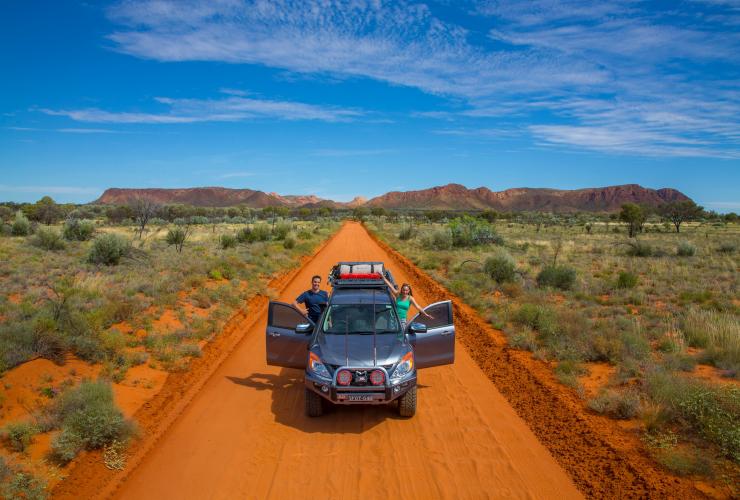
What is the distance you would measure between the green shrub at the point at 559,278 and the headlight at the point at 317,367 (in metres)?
13.3

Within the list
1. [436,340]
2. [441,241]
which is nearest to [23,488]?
[436,340]

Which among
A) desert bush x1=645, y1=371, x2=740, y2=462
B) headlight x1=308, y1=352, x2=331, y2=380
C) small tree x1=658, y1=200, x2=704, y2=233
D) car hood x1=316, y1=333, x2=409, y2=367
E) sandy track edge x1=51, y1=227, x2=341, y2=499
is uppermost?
small tree x1=658, y1=200, x2=704, y2=233

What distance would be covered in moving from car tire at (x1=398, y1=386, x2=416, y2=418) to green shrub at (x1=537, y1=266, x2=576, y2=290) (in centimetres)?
1242

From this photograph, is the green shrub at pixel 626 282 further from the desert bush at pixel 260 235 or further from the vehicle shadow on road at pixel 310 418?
the desert bush at pixel 260 235

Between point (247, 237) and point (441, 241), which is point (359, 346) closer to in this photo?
point (441, 241)

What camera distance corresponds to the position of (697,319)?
11641mm

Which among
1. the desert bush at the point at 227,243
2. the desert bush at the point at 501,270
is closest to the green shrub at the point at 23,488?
the desert bush at the point at 501,270

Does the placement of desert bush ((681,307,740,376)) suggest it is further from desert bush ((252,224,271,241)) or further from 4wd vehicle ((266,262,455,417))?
desert bush ((252,224,271,241))

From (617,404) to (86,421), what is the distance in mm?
7605

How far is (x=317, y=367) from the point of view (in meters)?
6.61

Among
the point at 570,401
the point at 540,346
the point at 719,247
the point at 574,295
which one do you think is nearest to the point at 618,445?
the point at 570,401

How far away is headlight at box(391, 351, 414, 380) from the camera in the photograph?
6.46 meters

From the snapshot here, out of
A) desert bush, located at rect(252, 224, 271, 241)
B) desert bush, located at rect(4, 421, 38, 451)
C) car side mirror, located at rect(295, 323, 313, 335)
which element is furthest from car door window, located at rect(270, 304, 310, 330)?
desert bush, located at rect(252, 224, 271, 241)

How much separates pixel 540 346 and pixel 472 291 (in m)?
6.32
